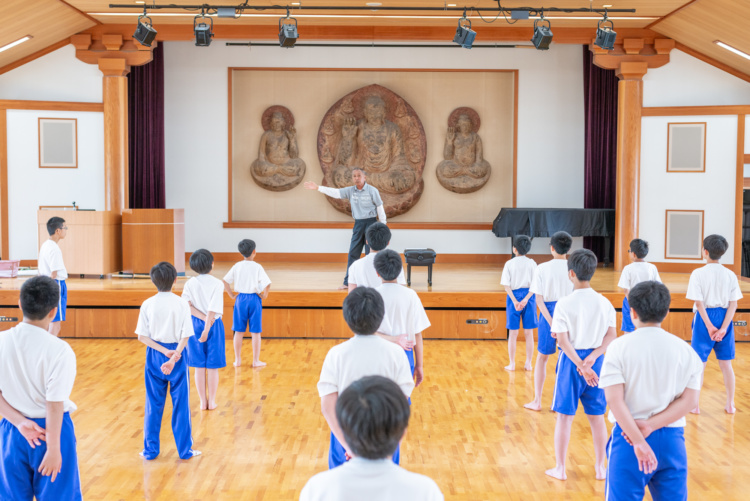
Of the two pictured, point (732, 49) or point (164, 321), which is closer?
point (164, 321)

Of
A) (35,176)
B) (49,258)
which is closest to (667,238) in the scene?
(49,258)

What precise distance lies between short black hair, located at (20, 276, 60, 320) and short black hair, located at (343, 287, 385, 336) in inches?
42.1

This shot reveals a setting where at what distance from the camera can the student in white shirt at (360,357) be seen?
2537 millimetres

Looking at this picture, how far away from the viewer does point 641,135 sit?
10.1m

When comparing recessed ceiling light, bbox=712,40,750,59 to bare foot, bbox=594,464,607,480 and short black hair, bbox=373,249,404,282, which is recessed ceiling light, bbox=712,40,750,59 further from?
short black hair, bbox=373,249,404,282

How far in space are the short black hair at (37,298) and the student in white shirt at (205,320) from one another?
227cm

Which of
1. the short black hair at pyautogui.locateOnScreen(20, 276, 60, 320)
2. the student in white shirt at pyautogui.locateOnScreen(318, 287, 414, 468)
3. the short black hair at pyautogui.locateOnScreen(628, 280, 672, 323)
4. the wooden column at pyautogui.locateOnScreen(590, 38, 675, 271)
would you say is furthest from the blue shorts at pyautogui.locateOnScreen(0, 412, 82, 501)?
the wooden column at pyautogui.locateOnScreen(590, 38, 675, 271)

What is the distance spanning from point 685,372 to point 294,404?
3.50 metres

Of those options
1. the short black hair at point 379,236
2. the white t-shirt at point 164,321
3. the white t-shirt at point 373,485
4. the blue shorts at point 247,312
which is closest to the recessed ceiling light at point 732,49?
the blue shorts at point 247,312

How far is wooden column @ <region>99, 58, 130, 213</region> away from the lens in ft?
32.8

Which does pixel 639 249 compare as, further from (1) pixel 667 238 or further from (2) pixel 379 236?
(1) pixel 667 238

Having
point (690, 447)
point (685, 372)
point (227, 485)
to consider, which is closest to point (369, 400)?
point (685, 372)

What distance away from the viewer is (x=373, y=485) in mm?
1535

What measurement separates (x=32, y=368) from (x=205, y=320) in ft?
8.23
